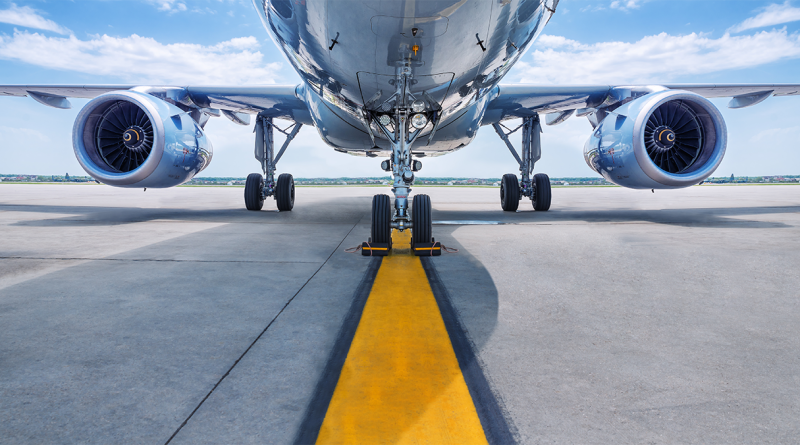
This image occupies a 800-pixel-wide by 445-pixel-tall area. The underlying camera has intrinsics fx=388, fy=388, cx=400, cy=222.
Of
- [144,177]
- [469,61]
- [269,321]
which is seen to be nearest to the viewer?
[269,321]

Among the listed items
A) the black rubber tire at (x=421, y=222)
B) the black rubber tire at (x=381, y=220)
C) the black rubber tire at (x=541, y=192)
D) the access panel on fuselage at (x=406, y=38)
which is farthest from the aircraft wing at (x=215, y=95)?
the black rubber tire at (x=541, y=192)

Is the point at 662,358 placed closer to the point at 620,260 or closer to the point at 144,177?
the point at 620,260

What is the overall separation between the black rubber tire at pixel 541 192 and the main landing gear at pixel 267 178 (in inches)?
195

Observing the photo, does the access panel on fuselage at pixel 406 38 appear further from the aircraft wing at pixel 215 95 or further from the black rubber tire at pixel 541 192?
the black rubber tire at pixel 541 192

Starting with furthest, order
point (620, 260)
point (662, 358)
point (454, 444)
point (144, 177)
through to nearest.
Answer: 1. point (144, 177)
2. point (620, 260)
3. point (662, 358)
4. point (454, 444)

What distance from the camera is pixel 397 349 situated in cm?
160

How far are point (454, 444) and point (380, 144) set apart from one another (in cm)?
581

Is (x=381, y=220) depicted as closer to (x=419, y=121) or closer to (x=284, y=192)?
(x=419, y=121)

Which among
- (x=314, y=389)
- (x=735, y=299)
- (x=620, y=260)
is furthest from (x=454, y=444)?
(x=620, y=260)

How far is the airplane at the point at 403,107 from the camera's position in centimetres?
232

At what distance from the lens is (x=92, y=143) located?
5805 millimetres

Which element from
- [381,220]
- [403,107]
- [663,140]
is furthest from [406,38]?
[663,140]

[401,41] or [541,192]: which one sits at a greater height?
[401,41]

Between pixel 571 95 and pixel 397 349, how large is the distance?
656 centimetres
